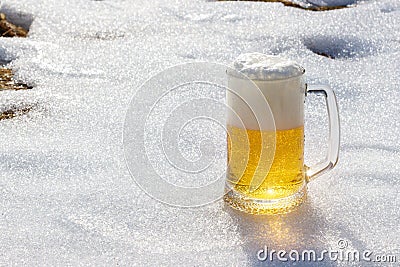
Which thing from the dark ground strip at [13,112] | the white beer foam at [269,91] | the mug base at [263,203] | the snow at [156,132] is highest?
the white beer foam at [269,91]

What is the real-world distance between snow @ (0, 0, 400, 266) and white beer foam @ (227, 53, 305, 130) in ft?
0.69

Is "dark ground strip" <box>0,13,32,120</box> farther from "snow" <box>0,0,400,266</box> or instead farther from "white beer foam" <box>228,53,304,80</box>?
"white beer foam" <box>228,53,304,80</box>

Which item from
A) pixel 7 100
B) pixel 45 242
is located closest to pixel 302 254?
pixel 45 242

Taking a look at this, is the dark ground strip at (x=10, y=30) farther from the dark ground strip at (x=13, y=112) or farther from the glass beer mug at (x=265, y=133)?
the glass beer mug at (x=265, y=133)

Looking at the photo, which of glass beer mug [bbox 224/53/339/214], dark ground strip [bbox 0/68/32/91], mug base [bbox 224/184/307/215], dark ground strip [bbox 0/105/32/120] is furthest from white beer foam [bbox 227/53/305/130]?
dark ground strip [bbox 0/68/32/91]

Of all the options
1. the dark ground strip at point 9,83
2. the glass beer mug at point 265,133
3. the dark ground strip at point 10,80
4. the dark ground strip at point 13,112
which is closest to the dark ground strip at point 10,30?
the dark ground strip at point 10,80

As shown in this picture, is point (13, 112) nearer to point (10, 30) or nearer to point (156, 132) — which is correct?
point (156, 132)

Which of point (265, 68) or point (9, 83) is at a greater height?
point (265, 68)

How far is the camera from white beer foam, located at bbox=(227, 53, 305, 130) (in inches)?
55.3

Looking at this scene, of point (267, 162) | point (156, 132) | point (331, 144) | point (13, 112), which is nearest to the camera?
point (267, 162)

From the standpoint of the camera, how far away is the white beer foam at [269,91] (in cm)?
141

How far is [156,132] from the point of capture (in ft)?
6.32

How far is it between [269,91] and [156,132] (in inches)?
23.3

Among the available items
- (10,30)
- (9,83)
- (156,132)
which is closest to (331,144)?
(156,132)
